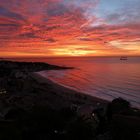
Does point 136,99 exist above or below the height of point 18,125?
below

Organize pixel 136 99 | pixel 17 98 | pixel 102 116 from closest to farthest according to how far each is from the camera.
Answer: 1. pixel 102 116
2. pixel 17 98
3. pixel 136 99

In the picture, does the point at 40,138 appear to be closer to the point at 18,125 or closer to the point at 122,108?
the point at 18,125

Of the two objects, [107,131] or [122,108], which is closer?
[107,131]

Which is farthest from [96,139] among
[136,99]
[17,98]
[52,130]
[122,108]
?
[136,99]

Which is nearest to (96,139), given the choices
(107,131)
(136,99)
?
(107,131)

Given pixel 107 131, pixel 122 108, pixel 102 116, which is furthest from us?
pixel 122 108

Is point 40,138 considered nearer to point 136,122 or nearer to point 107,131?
point 107,131

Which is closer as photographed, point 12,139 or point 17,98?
point 12,139

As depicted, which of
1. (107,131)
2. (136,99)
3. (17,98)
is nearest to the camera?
(107,131)

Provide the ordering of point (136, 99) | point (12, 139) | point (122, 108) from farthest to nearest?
1. point (136, 99)
2. point (122, 108)
3. point (12, 139)
